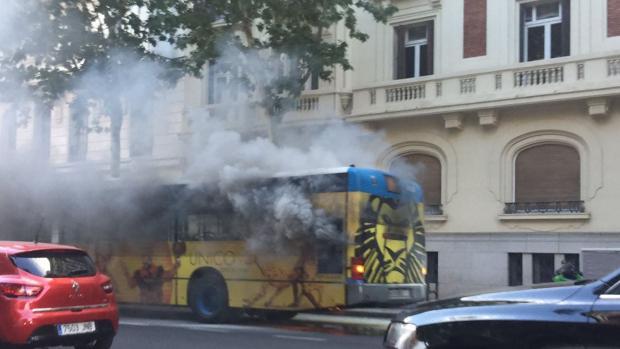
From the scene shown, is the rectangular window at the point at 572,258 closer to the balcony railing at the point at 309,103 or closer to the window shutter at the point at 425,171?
the window shutter at the point at 425,171

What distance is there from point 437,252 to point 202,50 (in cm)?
762

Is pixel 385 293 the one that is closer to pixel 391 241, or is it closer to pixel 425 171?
pixel 391 241

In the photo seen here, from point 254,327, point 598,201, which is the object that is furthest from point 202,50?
point 598,201

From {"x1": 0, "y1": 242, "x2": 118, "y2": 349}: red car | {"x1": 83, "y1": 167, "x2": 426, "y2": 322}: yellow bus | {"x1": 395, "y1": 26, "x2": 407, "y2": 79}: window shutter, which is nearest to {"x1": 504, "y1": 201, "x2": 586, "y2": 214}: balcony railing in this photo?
{"x1": 395, "y1": 26, "x2": 407, "y2": 79}: window shutter

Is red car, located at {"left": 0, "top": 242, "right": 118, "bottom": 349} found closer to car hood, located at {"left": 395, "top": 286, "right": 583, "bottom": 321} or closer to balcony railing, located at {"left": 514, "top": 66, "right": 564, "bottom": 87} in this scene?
car hood, located at {"left": 395, "top": 286, "right": 583, "bottom": 321}

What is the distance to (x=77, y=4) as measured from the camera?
18.1 m

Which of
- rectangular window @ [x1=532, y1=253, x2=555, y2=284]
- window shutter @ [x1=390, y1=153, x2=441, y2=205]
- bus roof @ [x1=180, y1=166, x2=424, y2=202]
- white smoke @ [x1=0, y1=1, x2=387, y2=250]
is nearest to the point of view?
bus roof @ [x1=180, y1=166, x2=424, y2=202]

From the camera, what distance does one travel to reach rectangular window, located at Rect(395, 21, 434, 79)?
21.0m

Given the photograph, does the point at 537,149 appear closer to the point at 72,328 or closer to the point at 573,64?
the point at 573,64

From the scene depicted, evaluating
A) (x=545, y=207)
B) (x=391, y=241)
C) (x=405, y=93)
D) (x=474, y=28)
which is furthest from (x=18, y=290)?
(x=474, y=28)

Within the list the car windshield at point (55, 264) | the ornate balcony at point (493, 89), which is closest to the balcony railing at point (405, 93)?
the ornate balcony at point (493, 89)

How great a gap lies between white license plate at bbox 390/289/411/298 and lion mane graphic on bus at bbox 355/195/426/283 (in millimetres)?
158

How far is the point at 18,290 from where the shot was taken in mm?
8000

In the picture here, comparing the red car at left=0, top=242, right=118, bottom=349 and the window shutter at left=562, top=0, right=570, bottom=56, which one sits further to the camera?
the window shutter at left=562, top=0, right=570, bottom=56
